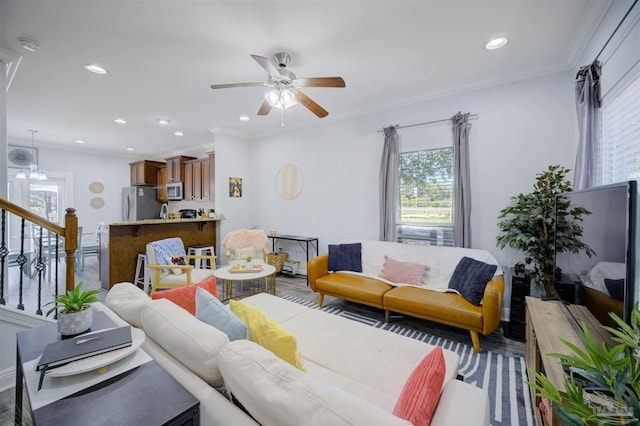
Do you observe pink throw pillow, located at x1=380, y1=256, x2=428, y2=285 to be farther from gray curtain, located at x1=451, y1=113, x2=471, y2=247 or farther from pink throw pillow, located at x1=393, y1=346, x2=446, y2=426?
pink throw pillow, located at x1=393, y1=346, x2=446, y2=426

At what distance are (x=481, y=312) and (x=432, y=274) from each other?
835 millimetres

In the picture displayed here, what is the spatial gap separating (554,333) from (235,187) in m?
5.01

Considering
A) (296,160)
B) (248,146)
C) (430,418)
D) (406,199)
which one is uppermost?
(248,146)

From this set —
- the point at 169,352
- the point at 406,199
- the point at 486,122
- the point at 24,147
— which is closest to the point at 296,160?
the point at 406,199

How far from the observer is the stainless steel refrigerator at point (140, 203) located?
6270 millimetres

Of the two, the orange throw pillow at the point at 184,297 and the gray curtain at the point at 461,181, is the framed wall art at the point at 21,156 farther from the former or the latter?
the gray curtain at the point at 461,181

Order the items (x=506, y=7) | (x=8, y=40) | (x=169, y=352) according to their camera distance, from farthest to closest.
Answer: (x=8, y=40) < (x=506, y=7) < (x=169, y=352)

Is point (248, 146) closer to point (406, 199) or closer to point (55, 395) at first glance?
point (406, 199)

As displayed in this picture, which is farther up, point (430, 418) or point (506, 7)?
point (506, 7)

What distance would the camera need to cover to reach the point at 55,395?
94 cm

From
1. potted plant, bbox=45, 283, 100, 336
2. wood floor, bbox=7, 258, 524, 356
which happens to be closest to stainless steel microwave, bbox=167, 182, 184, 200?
wood floor, bbox=7, 258, 524, 356

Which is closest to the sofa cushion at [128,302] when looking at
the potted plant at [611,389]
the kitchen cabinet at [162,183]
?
the potted plant at [611,389]

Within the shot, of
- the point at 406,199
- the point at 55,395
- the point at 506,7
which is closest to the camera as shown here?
the point at 55,395

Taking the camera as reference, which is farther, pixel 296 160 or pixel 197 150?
pixel 197 150
